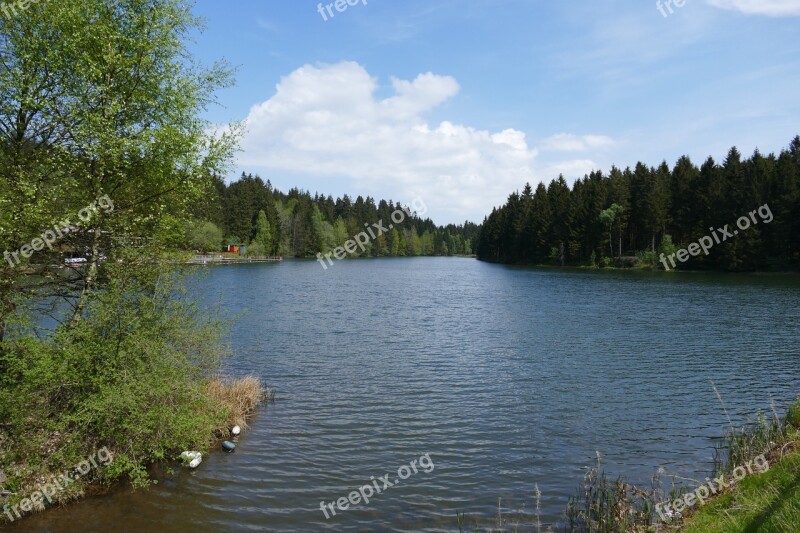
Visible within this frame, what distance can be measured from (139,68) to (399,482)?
12930 millimetres

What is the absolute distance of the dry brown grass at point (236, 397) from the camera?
16.4 metres

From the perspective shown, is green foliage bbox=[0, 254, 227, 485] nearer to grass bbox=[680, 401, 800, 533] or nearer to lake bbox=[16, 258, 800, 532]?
lake bbox=[16, 258, 800, 532]

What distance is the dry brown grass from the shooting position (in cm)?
1641

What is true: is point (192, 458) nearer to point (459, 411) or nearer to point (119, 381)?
point (119, 381)

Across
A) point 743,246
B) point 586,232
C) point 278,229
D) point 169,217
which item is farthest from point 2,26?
point 278,229

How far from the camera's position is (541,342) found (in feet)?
102

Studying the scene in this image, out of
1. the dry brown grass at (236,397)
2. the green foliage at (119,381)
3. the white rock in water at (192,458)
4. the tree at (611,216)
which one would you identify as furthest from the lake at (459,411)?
the tree at (611,216)

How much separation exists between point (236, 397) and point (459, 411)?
311 inches

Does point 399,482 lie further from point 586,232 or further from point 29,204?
point 586,232

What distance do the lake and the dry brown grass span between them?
0.54m

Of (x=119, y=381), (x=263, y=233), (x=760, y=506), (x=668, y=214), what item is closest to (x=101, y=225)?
(x=119, y=381)

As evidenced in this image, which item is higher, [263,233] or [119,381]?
[263,233]

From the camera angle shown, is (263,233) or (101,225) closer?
(101,225)

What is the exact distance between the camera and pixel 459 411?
736 inches
